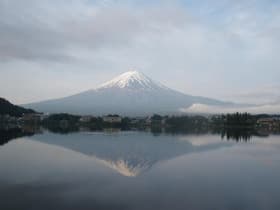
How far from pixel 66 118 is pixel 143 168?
192 feet

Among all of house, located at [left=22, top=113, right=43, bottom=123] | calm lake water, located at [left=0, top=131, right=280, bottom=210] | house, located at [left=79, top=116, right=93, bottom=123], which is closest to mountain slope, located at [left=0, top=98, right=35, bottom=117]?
house, located at [left=22, top=113, right=43, bottom=123]

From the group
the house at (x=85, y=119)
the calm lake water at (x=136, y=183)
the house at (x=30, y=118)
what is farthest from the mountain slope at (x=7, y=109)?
the calm lake water at (x=136, y=183)

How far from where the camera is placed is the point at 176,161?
40.9 feet

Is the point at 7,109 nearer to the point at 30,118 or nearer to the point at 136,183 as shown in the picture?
the point at 30,118

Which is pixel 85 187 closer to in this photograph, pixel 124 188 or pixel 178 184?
pixel 124 188

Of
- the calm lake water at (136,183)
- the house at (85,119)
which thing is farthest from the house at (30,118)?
the calm lake water at (136,183)

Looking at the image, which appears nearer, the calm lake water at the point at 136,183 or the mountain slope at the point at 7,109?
the calm lake water at the point at 136,183

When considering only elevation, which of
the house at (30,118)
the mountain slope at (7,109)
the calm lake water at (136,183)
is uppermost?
the mountain slope at (7,109)

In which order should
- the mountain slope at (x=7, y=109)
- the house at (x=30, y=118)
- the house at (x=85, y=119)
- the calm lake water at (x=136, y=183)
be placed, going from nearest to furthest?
the calm lake water at (x=136, y=183), the mountain slope at (x=7, y=109), the house at (x=30, y=118), the house at (x=85, y=119)

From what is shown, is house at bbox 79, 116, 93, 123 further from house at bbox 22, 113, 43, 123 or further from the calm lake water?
the calm lake water

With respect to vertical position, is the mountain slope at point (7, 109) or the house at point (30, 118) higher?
the mountain slope at point (7, 109)

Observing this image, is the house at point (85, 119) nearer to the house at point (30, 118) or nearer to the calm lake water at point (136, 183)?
the house at point (30, 118)

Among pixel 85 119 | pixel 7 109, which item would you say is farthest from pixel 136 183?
pixel 85 119

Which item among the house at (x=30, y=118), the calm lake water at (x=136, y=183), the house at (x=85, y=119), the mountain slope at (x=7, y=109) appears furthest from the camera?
the house at (x=85, y=119)
